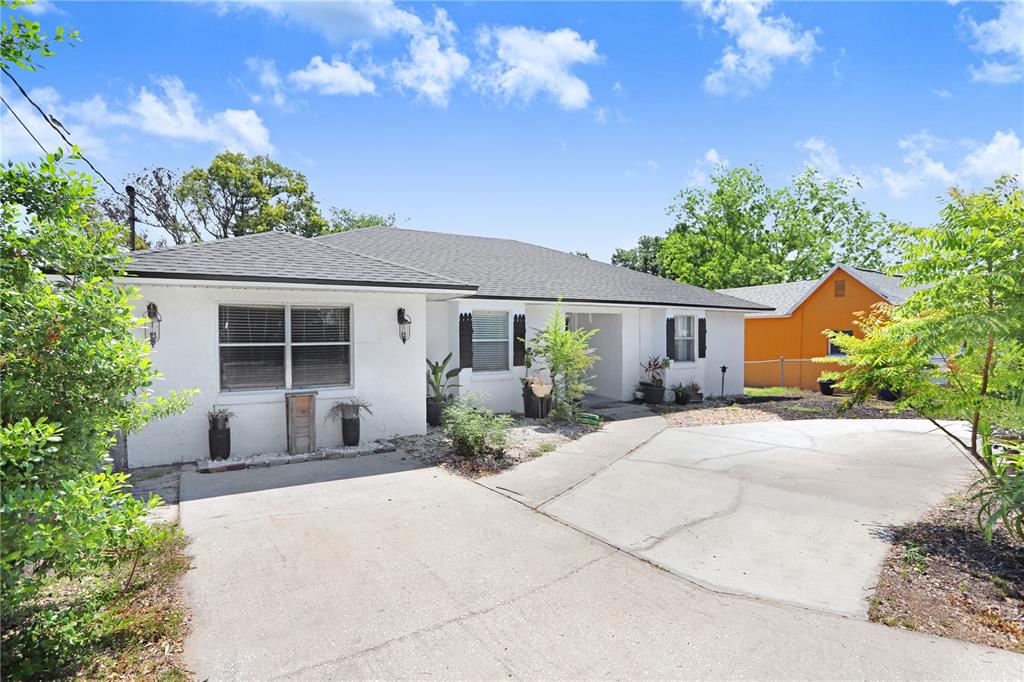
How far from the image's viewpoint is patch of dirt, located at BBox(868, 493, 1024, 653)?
3404 mm

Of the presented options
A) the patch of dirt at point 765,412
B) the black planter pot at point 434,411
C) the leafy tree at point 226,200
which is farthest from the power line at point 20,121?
the leafy tree at point 226,200

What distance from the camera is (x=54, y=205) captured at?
2.93 metres

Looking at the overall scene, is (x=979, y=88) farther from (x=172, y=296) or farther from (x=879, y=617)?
(x=172, y=296)

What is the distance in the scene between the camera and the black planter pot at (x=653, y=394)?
13453 mm

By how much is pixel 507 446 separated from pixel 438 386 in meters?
2.54

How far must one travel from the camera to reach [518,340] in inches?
460

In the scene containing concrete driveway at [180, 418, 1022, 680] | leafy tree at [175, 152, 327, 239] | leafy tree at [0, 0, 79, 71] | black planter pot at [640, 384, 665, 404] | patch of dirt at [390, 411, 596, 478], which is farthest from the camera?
leafy tree at [175, 152, 327, 239]

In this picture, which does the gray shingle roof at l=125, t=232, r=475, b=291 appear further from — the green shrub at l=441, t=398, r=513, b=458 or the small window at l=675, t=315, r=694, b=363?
the small window at l=675, t=315, r=694, b=363

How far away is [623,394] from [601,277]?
375cm

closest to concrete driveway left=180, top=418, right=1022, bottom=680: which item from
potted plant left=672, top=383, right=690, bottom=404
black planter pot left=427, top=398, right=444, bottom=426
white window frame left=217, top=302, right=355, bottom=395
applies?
white window frame left=217, top=302, right=355, bottom=395

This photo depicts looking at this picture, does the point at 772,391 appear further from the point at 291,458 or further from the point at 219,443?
the point at 219,443

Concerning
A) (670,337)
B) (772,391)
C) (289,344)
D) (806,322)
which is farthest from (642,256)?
(289,344)

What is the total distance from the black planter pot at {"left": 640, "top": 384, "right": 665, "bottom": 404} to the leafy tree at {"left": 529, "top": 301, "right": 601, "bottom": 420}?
335 centimetres

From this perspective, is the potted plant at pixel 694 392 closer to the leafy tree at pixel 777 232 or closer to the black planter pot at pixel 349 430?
the black planter pot at pixel 349 430
